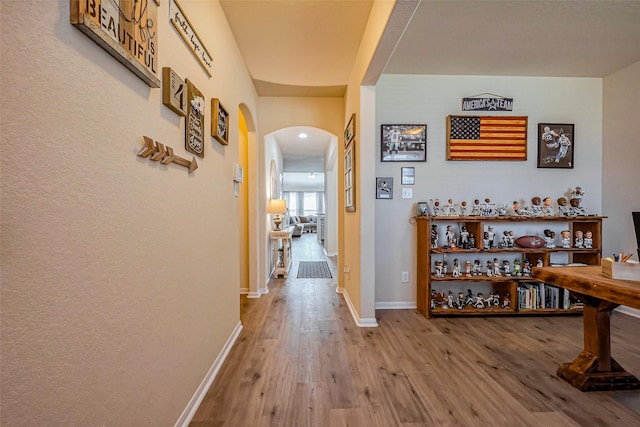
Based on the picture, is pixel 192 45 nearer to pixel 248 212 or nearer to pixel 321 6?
pixel 321 6

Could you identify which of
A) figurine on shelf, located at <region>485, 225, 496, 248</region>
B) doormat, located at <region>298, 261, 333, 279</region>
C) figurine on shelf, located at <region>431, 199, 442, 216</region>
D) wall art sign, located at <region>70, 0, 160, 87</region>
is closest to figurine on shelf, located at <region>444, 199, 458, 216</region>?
figurine on shelf, located at <region>431, 199, 442, 216</region>

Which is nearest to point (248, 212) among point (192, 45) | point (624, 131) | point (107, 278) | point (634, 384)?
point (192, 45)

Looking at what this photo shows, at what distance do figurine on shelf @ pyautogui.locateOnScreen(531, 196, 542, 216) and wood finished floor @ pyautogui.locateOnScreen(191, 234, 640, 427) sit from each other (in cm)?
110

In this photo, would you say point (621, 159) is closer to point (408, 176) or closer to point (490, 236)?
point (490, 236)

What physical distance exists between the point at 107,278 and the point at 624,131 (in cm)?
449

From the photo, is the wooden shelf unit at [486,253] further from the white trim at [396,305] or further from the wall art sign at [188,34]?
the wall art sign at [188,34]

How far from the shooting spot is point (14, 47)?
0.57m

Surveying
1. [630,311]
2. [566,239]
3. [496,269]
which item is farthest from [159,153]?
[630,311]

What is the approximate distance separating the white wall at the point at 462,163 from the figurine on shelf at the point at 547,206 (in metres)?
0.12

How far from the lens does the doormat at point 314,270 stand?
448 centimetres

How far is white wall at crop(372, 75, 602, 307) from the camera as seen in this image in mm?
3051

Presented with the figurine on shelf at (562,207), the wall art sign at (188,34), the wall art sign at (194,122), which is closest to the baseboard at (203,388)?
the wall art sign at (194,122)

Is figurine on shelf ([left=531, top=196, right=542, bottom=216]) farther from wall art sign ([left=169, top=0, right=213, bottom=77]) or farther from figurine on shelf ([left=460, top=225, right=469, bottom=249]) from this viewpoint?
wall art sign ([left=169, top=0, right=213, bottom=77])

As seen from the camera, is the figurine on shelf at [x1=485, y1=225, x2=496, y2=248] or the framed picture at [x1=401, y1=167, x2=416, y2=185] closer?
the figurine on shelf at [x1=485, y1=225, x2=496, y2=248]
